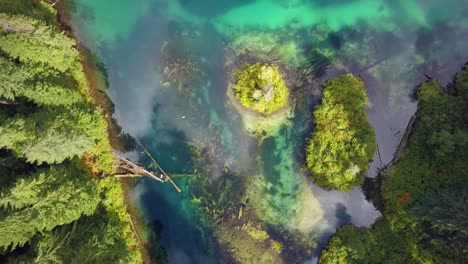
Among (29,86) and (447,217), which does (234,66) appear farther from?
(447,217)

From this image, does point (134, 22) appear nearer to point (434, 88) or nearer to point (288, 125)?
point (288, 125)

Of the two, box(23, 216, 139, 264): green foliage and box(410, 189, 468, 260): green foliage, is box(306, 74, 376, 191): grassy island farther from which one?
box(23, 216, 139, 264): green foliage

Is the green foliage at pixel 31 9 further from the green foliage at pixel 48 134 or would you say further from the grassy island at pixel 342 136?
the grassy island at pixel 342 136

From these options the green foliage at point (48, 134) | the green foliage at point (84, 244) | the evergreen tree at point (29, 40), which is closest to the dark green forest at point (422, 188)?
the green foliage at point (84, 244)

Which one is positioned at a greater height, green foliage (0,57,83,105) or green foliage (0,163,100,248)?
green foliage (0,57,83,105)

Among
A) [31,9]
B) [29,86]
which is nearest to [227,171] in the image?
[29,86]

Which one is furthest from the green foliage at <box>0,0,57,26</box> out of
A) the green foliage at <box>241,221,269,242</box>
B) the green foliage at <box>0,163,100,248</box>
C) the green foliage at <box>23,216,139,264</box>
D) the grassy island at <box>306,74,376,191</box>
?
the green foliage at <box>241,221,269,242</box>

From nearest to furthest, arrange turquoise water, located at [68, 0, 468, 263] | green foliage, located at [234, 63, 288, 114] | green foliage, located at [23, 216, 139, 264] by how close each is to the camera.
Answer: green foliage, located at [23, 216, 139, 264] < green foliage, located at [234, 63, 288, 114] < turquoise water, located at [68, 0, 468, 263]

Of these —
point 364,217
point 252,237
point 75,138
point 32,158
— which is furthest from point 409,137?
point 32,158
